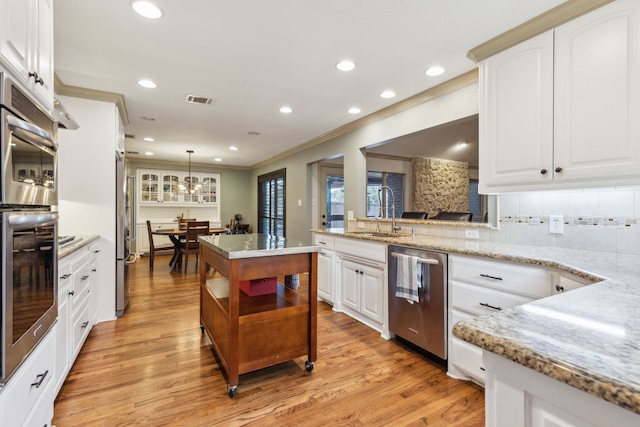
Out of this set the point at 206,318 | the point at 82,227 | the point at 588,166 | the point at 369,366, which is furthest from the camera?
the point at 82,227

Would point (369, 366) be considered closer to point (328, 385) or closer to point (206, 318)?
point (328, 385)

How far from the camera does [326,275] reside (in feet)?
11.5

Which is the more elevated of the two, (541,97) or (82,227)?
(541,97)

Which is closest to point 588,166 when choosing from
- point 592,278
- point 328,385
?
point 592,278

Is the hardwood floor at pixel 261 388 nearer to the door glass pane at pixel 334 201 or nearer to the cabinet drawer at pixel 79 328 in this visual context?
the cabinet drawer at pixel 79 328

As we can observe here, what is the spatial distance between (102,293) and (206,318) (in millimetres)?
1361

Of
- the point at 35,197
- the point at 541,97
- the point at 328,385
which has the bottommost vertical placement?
the point at 328,385

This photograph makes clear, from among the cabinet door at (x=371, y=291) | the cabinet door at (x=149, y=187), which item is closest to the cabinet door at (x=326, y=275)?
the cabinet door at (x=371, y=291)

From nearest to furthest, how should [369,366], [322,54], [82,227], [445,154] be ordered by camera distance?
[369,366]
[322,54]
[82,227]
[445,154]

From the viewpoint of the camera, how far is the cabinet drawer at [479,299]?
→ 1.78 m

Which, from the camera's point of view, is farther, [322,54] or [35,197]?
[322,54]

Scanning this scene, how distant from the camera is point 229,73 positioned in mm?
2691

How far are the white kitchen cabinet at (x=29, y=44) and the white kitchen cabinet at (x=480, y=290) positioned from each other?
2407mm

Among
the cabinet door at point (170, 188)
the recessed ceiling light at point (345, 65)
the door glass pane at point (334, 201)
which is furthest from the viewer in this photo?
the cabinet door at point (170, 188)
